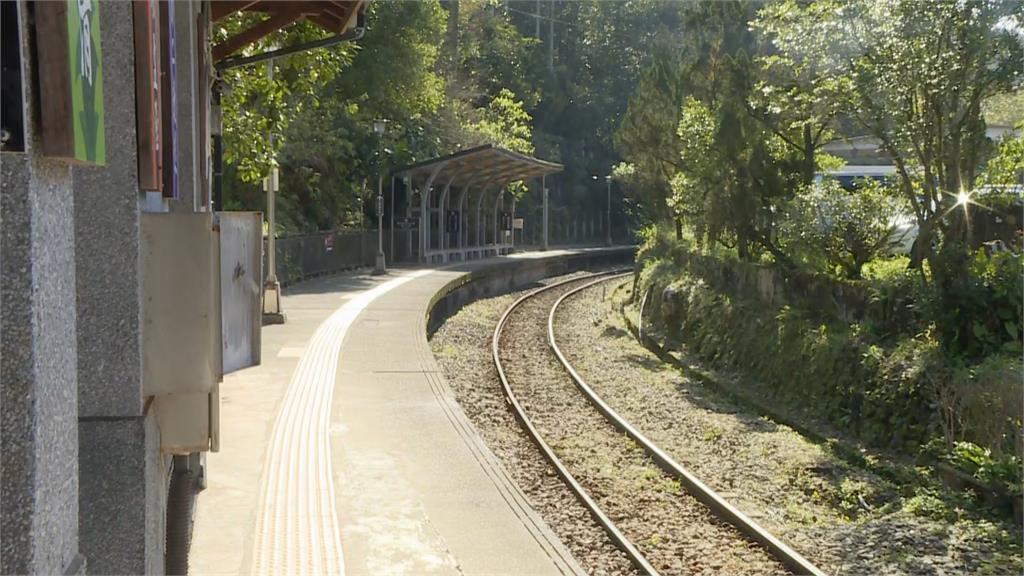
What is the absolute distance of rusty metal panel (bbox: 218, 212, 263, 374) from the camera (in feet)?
17.6

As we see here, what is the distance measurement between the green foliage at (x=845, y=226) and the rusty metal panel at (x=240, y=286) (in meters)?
13.1

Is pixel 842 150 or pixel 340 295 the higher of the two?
pixel 842 150

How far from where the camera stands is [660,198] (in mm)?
31297

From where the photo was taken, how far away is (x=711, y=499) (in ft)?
33.9

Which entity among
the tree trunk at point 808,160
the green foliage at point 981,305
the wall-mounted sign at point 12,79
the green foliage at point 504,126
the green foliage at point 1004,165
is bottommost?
the green foliage at point 981,305

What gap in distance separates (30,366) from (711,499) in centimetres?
854

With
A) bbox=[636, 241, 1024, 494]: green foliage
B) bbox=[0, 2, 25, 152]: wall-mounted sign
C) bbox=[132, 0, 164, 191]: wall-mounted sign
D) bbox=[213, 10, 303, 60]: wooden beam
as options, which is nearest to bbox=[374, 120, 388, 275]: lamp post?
bbox=[636, 241, 1024, 494]: green foliage

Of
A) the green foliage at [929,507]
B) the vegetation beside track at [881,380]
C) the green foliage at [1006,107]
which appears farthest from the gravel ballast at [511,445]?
the green foliage at [1006,107]

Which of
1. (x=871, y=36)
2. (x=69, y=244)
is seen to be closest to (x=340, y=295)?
(x=871, y=36)

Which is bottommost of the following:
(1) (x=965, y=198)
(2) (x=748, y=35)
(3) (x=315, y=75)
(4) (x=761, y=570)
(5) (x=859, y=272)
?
(4) (x=761, y=570)

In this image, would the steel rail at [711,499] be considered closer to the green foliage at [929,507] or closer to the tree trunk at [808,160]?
the green foliage at [929,507]

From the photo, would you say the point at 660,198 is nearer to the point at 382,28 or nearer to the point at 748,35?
the point at 748,35

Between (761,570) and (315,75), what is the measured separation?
10.1 meters

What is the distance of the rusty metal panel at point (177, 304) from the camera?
454 cm
